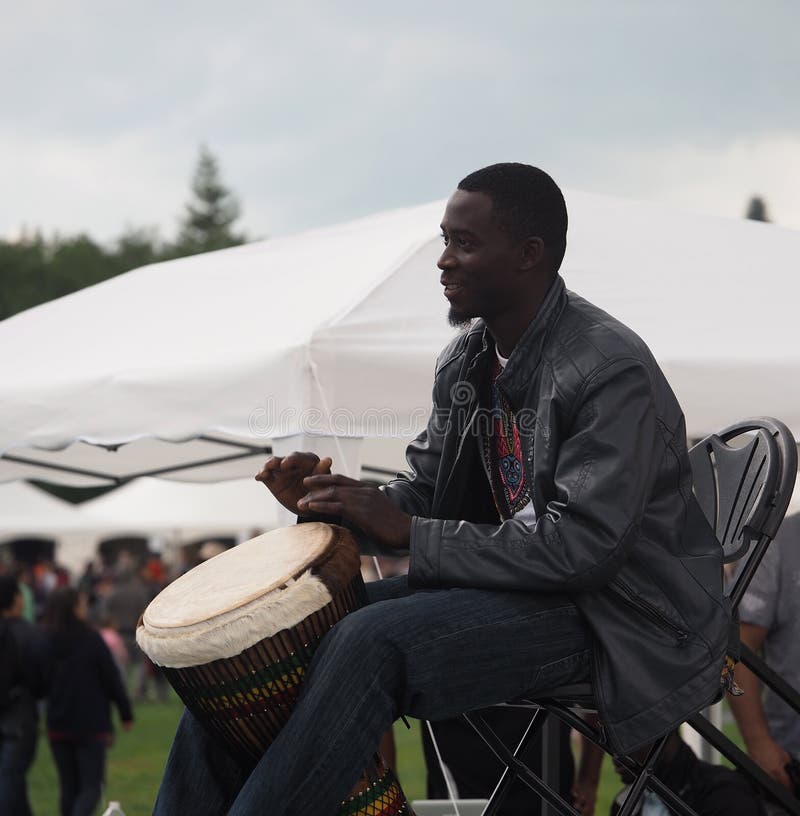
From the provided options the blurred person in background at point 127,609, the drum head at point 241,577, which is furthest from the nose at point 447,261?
the blurred person in background at point 127,609

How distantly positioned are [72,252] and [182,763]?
190 ft

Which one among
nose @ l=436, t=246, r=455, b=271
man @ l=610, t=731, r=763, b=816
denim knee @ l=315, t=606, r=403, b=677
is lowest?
man @ l=610, t=731, r=763, b=816

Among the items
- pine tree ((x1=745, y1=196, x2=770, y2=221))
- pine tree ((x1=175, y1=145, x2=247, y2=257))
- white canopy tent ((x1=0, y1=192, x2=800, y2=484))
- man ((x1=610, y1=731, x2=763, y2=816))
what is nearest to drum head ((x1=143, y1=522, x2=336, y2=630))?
white canopy tent ((x1=0, y1=192, x2=800, y2=484))

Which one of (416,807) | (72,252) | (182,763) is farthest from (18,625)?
(72,252)

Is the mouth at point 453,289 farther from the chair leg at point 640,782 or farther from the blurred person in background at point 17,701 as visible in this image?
the blurred person in background at point 17,701

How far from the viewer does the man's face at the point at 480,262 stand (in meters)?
2.62

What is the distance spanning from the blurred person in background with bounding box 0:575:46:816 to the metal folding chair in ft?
17.6

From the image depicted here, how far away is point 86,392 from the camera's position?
14.4 feet

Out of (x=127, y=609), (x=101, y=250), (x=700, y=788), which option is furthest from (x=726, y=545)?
(x=101, y=250)

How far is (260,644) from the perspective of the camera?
239 centimetres

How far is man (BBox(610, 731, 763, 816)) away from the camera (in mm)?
3924

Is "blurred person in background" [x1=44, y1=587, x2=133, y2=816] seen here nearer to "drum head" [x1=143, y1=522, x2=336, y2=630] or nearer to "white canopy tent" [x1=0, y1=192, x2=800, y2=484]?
"white canopy tent" [x1=0, y1=192, x2=800, y2=484]

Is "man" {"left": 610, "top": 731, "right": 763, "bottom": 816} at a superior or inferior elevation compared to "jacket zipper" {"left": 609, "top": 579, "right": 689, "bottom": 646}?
inferior

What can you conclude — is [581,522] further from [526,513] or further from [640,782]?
[640,782]
